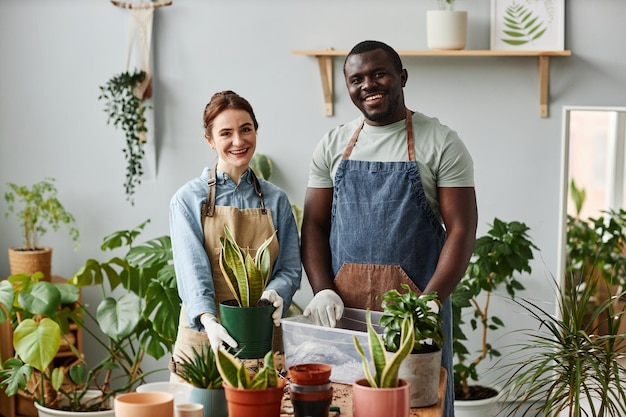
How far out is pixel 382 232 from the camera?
255cm

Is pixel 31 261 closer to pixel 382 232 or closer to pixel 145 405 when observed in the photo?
pixel 382 232

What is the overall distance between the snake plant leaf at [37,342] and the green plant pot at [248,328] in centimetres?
177

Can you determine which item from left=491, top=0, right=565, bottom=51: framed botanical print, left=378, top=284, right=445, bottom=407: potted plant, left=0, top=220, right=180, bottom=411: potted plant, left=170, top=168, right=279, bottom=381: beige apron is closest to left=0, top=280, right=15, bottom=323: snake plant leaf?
left=0, top=220, right=180, bottom=411: potted plant

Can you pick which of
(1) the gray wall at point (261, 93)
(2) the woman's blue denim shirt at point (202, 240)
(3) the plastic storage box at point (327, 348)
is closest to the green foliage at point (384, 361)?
(3) the plastic storage box at point (327, 348)

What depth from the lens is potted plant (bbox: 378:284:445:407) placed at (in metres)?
1.87

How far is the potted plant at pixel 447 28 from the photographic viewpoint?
4.04 m

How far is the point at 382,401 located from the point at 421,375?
0.24 metres

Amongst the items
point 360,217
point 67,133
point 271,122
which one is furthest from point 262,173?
point 360,217

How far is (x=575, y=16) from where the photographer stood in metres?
4.19

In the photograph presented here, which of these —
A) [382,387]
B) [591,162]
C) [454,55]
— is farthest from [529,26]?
[382,387]

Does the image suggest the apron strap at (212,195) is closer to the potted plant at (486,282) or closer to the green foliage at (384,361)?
the green foliage at (384,361)

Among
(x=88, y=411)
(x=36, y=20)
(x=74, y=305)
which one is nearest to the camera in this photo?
(x=88, y=411)

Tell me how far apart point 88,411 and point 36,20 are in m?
2.02

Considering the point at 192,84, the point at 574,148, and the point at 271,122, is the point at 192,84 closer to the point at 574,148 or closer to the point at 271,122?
the point at 271,122
